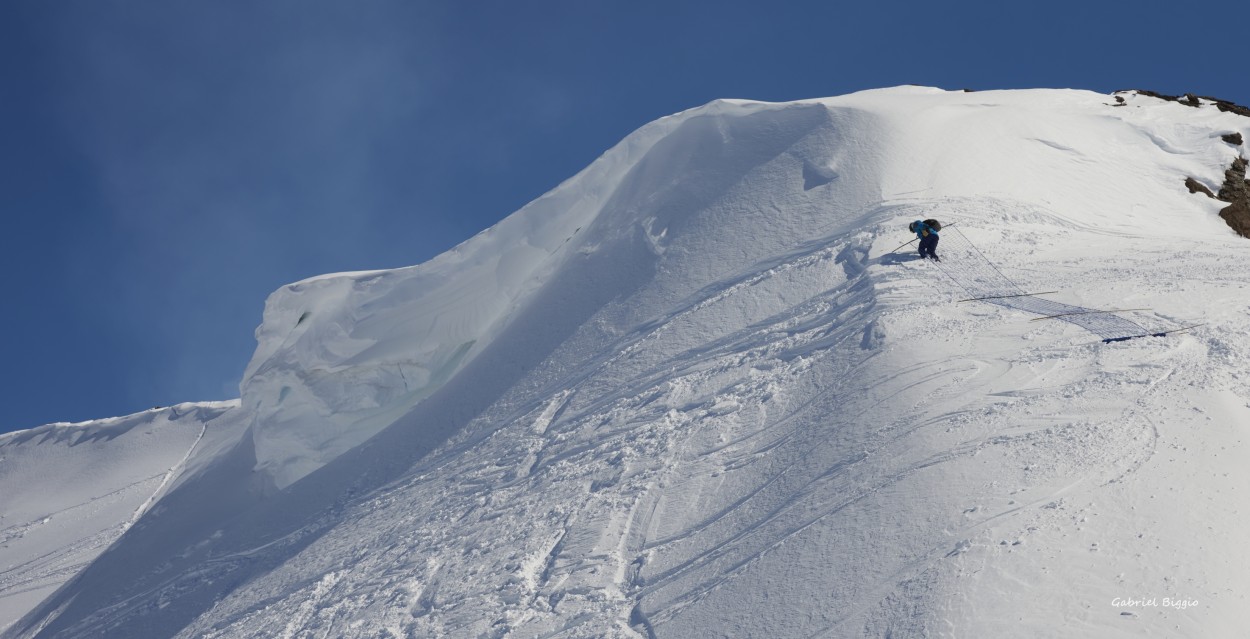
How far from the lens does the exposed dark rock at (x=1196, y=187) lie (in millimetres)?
18453

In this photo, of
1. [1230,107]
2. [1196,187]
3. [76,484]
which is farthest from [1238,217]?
[76,484]

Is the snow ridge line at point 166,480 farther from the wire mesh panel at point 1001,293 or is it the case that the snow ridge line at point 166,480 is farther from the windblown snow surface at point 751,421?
the wire mesh panel at point 1001,293

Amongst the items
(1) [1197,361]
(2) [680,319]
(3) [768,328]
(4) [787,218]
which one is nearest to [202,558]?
(2) [680,319]

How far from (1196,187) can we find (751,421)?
1307 cm

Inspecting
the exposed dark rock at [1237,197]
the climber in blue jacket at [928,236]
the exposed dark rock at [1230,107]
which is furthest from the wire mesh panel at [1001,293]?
the exposed dark rock at [1230,107]

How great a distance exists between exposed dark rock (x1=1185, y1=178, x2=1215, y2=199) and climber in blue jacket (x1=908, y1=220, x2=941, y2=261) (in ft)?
27.3

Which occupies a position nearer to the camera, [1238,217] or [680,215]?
[680,215]

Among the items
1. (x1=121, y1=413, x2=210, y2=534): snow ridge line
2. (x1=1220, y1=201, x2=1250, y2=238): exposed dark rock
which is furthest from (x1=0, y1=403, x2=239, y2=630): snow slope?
(x1=1220, y1=201, x2=1250, y2=238): exposed dark rock

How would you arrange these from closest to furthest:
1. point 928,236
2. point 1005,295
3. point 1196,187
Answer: point 1005,295 < point 928,236 < point 1196,187

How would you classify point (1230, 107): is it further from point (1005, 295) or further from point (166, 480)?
point (166, 480)

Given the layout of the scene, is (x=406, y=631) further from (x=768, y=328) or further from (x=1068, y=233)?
(x=1068, y=233)

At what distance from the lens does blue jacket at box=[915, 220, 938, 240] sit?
1337cm

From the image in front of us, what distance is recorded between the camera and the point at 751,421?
10891 millimetres

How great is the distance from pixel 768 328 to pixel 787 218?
11.8 ft
